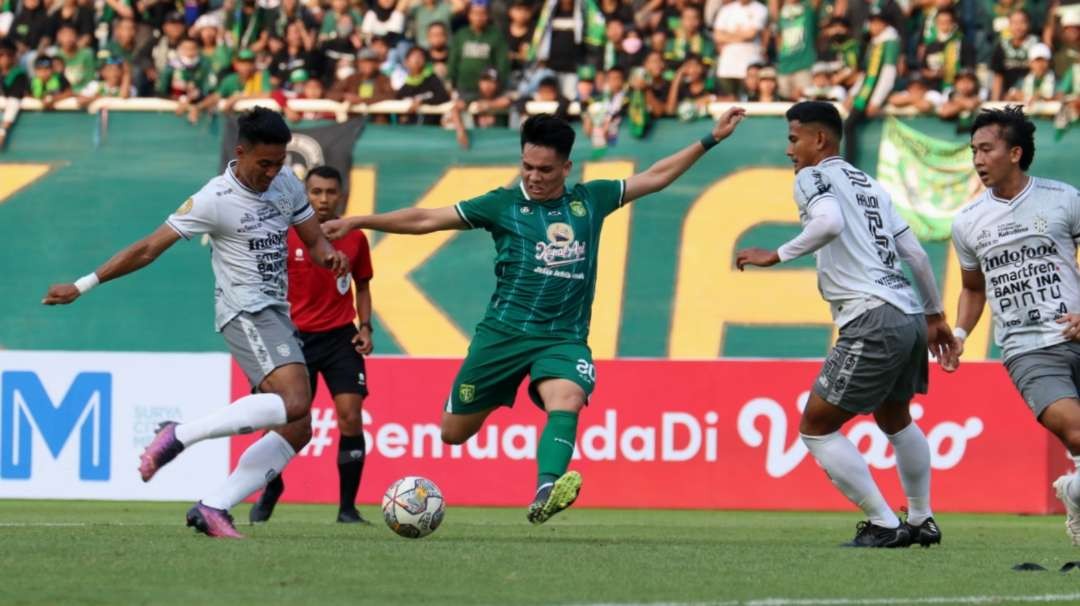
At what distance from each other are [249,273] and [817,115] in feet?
10.5

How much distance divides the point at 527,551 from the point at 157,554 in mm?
1838

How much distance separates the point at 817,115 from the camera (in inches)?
400

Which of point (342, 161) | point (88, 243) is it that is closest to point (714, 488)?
point (342, 161)

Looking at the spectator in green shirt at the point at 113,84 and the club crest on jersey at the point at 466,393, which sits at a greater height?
the spectator in green shirt at the point at 113,84

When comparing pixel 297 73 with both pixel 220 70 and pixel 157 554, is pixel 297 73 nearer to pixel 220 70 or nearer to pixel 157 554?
pixel 220 70

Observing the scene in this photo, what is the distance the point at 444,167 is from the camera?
867 inches

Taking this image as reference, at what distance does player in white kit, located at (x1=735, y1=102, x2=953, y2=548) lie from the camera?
998 cm

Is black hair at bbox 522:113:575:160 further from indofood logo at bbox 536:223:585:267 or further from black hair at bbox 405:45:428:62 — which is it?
black hair at bbox 405:45:428:62

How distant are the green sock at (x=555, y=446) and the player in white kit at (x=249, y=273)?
1.40 meters

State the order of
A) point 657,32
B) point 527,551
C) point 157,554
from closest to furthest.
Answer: point 157,554 < point 527,551 < point 657,32

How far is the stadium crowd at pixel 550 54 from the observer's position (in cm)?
2081

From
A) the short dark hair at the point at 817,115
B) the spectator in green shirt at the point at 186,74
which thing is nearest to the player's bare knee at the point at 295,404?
the short dark hair at the point at 817,115

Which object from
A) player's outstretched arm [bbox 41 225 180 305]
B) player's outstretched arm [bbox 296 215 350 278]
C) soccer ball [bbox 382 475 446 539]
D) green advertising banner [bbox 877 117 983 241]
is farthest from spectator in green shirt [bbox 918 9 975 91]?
player's outstretched arm [bbox 41 225 180 305]

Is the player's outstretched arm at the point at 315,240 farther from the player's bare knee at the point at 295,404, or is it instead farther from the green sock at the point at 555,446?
the green sock at the point at 555,446
